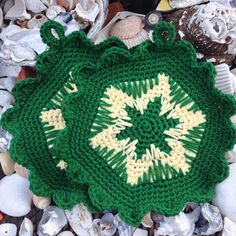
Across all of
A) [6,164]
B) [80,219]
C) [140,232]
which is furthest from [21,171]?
[140,232]

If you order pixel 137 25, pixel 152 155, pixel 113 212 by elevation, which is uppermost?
pixel 137 25

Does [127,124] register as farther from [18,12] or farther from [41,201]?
[18,12]

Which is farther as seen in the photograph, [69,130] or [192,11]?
[192,11]

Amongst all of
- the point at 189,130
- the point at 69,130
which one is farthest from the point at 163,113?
the point at 69,130

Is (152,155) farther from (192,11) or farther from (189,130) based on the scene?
(192,11)

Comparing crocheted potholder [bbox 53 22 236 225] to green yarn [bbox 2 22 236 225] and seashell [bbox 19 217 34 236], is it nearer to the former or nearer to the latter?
green yarn [bbox 2 22 236 225]

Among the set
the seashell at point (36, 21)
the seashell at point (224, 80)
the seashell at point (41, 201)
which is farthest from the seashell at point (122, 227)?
the seashell at point (36, 21)
